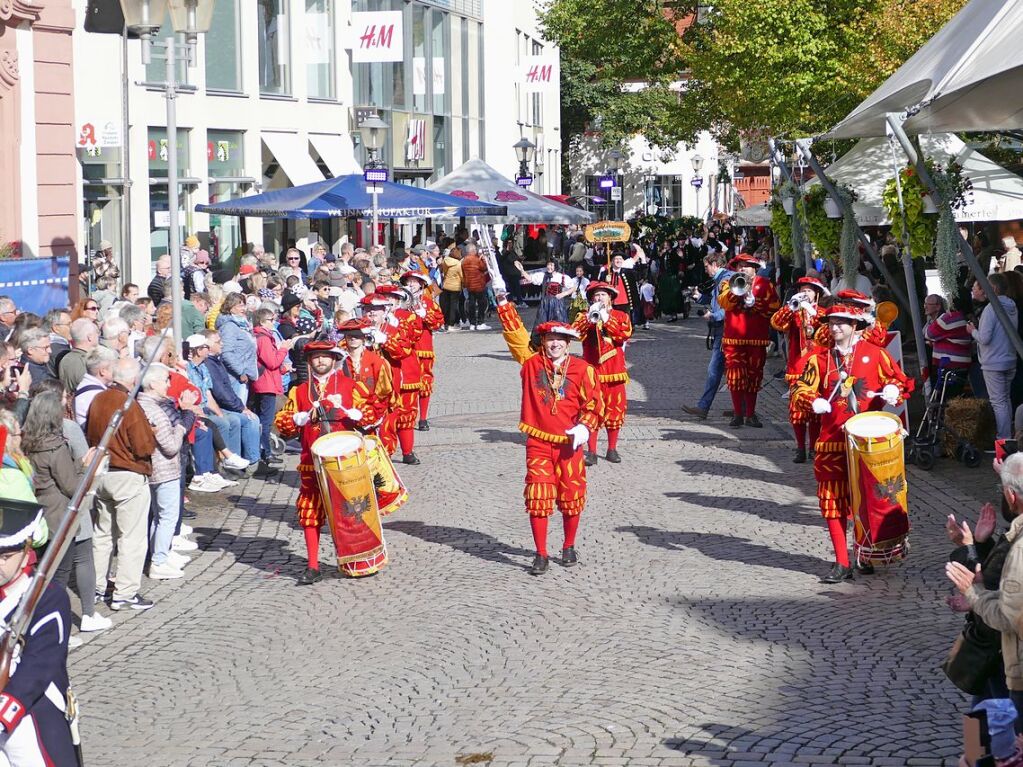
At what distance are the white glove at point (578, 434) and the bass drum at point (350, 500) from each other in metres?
1.39

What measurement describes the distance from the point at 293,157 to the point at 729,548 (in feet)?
79.5

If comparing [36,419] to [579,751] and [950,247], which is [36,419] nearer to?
[579,751]

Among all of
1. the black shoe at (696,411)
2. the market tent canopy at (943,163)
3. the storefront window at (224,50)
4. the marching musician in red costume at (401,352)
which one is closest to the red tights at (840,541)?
the marching musician in red costume at (401,352)

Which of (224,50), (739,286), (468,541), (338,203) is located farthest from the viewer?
(224,50)

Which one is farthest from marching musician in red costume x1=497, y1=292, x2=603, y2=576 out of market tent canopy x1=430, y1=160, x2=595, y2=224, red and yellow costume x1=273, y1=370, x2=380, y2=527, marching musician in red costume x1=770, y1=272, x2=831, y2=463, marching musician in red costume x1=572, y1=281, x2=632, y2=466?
market tent canopy x1=430, y1=160, x2=595, y2=224

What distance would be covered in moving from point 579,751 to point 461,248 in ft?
88.4

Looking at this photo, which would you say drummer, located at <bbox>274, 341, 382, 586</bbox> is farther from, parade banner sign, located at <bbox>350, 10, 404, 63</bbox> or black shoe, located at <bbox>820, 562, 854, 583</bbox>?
parade banner sign, located at <bbox>350, 10, 404, 63</bbox>

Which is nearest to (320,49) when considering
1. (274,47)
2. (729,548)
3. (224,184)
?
(274,47)

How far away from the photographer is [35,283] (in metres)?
16.8

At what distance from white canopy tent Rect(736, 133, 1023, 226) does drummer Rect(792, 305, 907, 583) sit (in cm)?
672

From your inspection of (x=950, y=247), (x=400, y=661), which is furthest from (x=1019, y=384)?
(x=400, y=661)

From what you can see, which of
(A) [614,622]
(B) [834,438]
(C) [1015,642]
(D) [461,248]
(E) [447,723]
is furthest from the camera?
(D) [461,248]

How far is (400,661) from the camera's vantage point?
8.68 metres

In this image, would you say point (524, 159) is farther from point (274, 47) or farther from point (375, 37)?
point (274, 47)
